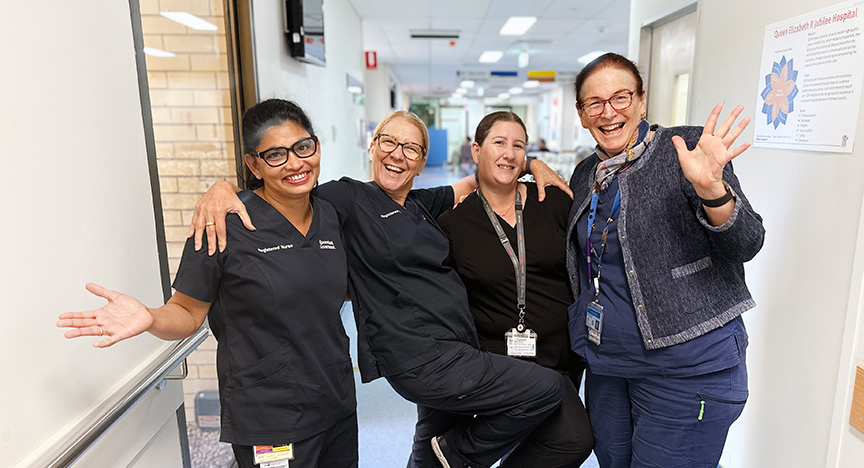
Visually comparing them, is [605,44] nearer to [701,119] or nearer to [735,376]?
[701,119]

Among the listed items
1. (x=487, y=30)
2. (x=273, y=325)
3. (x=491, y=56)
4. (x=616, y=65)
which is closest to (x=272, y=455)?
(x=273, y=325)

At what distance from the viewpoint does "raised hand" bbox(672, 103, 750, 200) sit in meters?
1.35

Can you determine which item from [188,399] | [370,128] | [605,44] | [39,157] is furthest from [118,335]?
[605,44]

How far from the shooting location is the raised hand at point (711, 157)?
135 centimetres

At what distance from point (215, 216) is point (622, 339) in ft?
4.22

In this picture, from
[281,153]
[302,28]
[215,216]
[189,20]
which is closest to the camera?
[215,216]

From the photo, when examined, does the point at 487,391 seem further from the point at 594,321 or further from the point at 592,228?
the point at 592,228

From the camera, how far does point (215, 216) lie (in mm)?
1428

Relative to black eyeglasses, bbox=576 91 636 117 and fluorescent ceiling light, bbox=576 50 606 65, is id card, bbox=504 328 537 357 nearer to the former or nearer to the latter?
black eyeglasses, bbox=576 91 636 117

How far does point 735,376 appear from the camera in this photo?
5.20ft

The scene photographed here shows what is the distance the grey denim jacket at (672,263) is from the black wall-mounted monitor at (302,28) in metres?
2.80

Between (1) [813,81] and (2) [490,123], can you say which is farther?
(2) [490,123]

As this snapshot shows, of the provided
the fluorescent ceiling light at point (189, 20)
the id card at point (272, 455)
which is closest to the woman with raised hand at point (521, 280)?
the id card at point (272, 455)

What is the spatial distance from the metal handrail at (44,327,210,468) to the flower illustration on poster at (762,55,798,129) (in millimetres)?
2368
